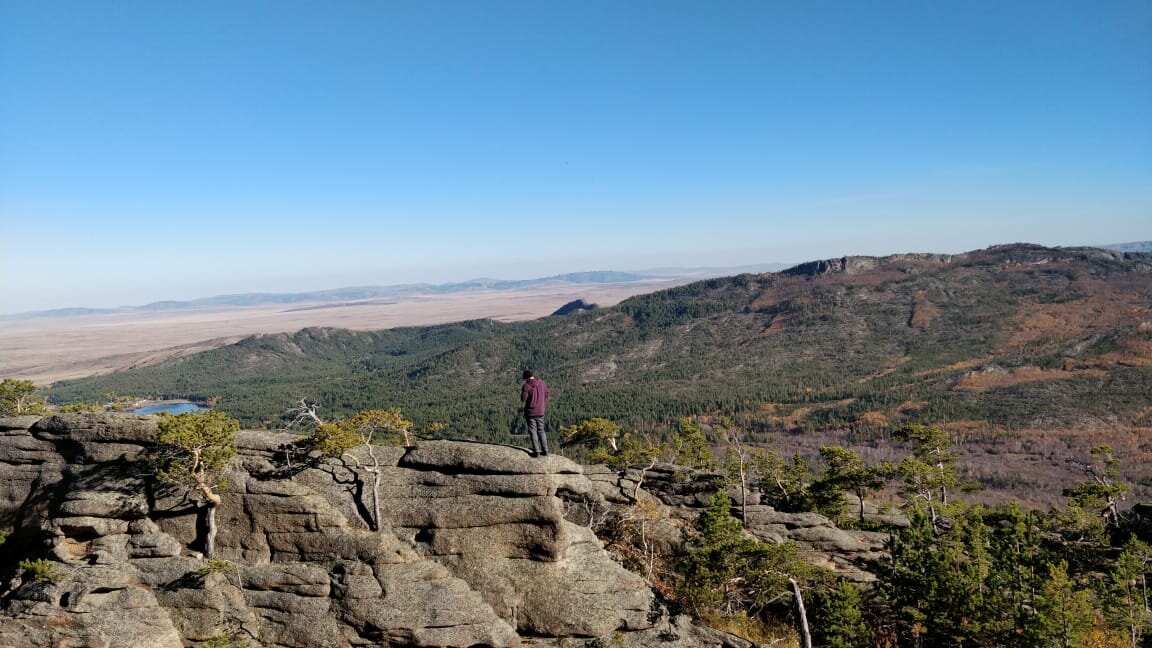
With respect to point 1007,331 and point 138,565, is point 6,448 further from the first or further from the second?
point 1007,331

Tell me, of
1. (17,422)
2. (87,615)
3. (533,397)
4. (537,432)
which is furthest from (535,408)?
(17,422)

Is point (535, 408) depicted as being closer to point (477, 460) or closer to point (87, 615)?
point (477, 460)

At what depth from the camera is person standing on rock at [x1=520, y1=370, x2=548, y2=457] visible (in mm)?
21812

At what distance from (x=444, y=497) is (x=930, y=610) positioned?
2036 cm

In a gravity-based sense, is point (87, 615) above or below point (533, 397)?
below

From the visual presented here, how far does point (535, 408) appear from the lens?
21.7 m

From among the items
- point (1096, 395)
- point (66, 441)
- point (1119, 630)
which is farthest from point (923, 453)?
point (1096, 395)

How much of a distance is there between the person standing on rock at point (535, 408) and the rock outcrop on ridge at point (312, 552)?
73cm

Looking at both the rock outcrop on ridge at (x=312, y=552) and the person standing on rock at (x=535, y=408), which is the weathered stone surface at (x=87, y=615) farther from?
the person standing on rock at (x=535, y=408)

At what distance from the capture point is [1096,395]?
132 metres

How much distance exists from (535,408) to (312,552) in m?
9.93

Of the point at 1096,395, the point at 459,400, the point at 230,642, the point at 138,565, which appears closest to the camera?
the point at 230,642

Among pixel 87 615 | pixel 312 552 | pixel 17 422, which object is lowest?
pixel 312 552

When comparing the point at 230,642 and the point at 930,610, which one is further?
the point at 930,610
